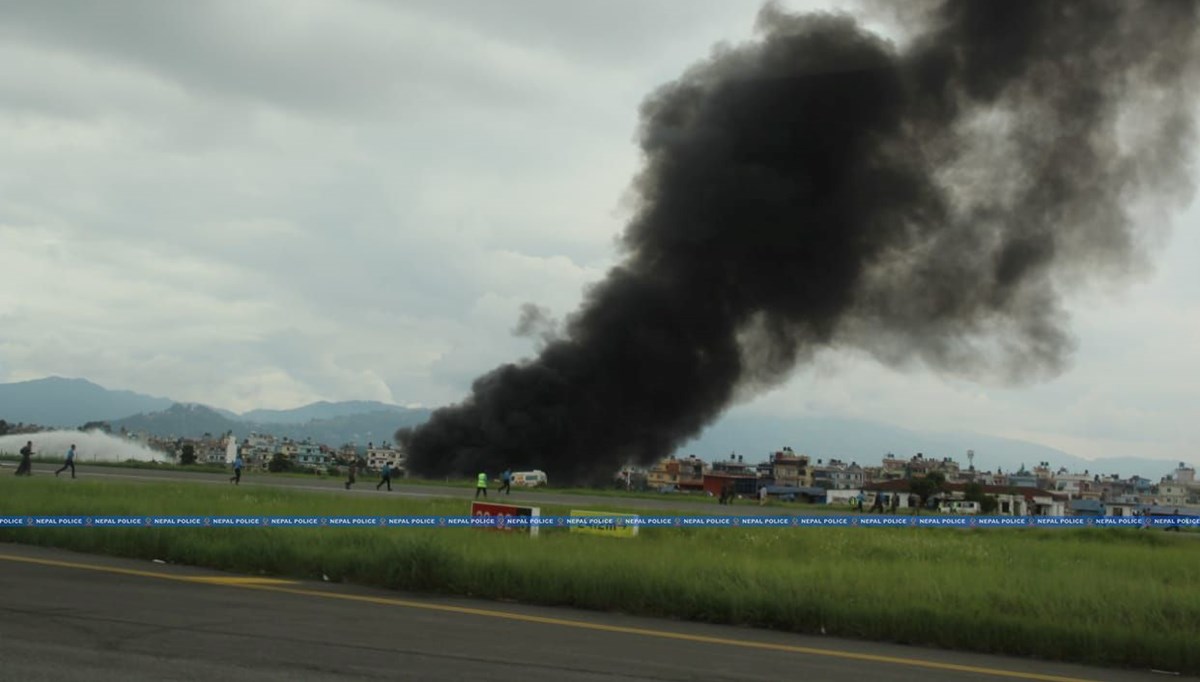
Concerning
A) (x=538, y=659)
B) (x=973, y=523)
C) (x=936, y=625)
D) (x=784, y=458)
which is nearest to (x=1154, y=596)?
(x=936, y=625)

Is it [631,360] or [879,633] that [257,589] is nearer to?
[879,633]

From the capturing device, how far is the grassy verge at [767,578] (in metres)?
10.7

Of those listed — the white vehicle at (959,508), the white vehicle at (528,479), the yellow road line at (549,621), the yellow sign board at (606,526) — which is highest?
the white vehicle at (528,479)

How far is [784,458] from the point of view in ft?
595

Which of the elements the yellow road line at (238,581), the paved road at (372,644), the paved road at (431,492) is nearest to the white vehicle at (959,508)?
the paved road at (431,492)

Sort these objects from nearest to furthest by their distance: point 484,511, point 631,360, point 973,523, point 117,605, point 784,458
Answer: point 117,605 → point 484,511 → point 973,523 → point 631,360 → point 784,458

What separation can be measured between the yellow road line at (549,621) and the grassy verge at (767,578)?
1.19 meters

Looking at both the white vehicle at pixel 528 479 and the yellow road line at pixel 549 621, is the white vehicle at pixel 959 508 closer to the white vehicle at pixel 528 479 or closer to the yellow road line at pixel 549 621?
the white vehicle at pixel 528 479

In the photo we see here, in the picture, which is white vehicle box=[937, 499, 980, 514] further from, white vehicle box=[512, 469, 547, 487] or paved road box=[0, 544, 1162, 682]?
paved road box=[0, 544, 1162, 682]

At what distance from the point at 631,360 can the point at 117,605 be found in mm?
63100

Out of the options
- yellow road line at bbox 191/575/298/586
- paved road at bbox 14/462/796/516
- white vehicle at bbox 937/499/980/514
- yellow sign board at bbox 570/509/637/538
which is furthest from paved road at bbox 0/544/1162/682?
white vehicle at bbox 937/499/980/514

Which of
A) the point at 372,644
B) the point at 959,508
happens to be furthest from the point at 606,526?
the point at 959,508

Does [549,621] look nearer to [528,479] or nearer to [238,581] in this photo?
[238,581]

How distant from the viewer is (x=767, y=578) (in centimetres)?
1262
